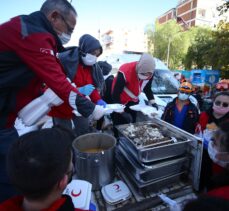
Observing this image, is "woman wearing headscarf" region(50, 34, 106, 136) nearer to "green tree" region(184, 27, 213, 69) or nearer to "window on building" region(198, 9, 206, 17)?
"green tree" region(184, 27, 213, 69)

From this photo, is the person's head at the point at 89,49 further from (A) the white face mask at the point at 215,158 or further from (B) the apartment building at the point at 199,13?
(B) the apartment building at the point at 199,13

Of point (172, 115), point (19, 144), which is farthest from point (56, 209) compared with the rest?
point (172, 115)

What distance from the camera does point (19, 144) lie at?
736 mm

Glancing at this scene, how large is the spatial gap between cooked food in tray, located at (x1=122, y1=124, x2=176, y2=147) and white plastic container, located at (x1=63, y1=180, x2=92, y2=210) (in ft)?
1.47

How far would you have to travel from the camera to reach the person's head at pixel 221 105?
209cm

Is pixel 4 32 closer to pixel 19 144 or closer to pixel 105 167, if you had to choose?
pixel 19 144

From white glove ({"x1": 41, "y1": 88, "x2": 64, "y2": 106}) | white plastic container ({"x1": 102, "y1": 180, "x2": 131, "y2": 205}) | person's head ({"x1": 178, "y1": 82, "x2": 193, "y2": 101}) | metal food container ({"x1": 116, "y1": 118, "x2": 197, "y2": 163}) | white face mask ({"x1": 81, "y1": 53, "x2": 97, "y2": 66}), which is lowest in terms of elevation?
white plastic container ({"x1": 102, "y1": 180, "x2": 131, "y2": 205})

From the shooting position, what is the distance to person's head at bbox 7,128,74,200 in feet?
2.31

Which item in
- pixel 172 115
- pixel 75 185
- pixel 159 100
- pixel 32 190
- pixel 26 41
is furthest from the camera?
pixel 159 100

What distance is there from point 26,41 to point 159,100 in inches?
119

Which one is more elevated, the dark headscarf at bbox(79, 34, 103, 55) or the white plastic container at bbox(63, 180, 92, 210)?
the dark headscarf at bbox(79, 34, 103, 55)

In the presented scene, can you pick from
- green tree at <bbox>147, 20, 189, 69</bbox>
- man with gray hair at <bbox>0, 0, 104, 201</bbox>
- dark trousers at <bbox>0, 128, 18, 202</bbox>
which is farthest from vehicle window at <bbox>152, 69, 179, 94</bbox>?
green tree at <bbox>147, 20, 189, 69</bbox>

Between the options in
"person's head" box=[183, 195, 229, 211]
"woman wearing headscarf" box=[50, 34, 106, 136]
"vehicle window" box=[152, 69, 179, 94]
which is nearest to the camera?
"person's head" box=[183, 195, 229, 211]

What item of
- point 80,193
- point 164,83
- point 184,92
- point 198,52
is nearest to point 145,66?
point 184,92
